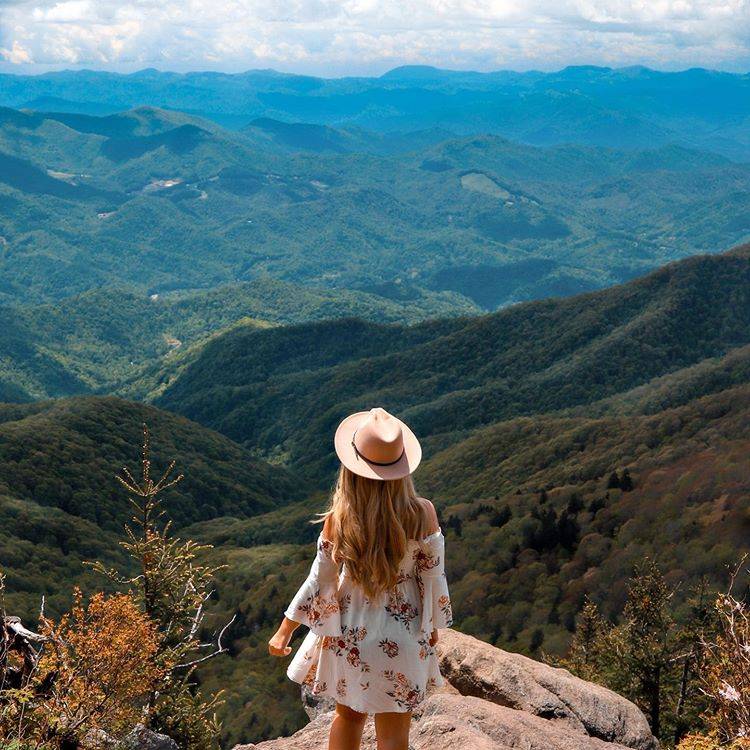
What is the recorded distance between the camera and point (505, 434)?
168 meters

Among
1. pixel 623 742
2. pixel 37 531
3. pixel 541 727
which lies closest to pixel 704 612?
pixel 623 742

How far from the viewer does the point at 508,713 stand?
685 inches

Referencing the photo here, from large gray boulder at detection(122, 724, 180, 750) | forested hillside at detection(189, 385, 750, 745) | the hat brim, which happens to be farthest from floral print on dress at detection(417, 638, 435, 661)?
forested hillside at detection(189, 385, 750, 745)

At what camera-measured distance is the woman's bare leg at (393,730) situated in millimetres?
11516

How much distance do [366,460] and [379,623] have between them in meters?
2.54

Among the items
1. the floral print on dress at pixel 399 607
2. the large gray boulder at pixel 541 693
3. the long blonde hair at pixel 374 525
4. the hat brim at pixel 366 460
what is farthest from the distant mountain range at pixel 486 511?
the hat brim at pixel 366 460

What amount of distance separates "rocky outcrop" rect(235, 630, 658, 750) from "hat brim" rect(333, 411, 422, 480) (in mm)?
6968

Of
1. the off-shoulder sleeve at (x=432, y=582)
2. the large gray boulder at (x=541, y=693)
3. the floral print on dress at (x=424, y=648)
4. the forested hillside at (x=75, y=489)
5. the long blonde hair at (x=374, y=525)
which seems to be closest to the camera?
the long blonde hair at (x=374, y=525)

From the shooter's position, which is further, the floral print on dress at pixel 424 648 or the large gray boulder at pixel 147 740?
the large gray boulder at pixel 147 740

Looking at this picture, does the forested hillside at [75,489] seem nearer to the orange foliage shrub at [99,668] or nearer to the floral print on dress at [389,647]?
the orange foliage shrub at [99,668]

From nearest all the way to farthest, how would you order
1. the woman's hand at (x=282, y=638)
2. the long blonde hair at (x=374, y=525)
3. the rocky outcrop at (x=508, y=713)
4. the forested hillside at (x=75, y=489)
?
the long blonde hair at (x=374, y=525) → the woman's hand at (x=282, y=638) → the rocky outcrop at (x=508, y=713) → the forested hillside at (x=75, y=489)

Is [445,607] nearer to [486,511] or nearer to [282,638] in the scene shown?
[282,638]

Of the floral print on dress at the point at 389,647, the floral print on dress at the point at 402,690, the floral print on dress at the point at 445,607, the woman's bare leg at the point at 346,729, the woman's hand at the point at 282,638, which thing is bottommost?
the woman's bare leg at the point at 346,729

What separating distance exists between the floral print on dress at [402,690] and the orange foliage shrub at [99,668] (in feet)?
22.0
